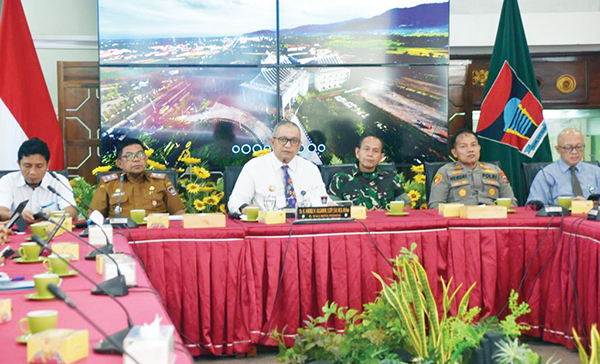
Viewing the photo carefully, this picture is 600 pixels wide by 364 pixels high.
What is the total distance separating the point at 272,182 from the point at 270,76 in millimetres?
1692

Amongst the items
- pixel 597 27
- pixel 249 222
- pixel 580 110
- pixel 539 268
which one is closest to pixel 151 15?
pixel 249 222

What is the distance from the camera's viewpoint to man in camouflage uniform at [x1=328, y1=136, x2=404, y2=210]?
423 cm

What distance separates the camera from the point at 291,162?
4016mm

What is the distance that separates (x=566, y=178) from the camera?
4.30 m

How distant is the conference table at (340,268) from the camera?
309 centimetres

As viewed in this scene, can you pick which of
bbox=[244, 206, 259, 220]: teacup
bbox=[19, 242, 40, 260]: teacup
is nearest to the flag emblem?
bbox=[244, 206, 259, 220]: teacup

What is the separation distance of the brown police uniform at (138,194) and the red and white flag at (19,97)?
1254 millimetres

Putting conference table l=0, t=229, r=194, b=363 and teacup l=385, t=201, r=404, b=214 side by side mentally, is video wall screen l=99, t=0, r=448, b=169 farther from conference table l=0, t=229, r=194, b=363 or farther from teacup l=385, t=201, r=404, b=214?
conference table l=0, t=229, r=194, b=363

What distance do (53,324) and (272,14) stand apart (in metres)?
4.44

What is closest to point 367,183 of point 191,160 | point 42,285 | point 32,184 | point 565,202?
point 565,202

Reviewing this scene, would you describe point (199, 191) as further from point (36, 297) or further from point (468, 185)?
point (36, 297)

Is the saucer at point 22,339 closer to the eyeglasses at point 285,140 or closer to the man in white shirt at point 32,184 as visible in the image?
the man in white shirt at point 32,184

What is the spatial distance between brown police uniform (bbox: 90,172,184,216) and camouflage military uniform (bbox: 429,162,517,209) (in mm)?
1535

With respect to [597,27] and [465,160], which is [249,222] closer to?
[465,160]
